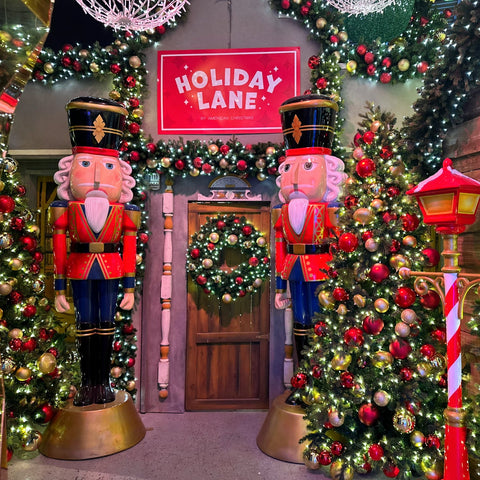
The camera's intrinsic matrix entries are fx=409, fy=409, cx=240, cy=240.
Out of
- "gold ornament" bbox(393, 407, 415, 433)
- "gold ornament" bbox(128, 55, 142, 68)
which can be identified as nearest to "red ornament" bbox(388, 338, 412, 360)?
"gold ornament" bbox(393, 407, 415, 433)

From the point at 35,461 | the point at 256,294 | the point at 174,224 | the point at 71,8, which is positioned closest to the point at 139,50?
the point at 71,8

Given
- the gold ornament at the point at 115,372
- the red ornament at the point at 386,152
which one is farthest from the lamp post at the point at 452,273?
the gold ornament at the point at 115,372

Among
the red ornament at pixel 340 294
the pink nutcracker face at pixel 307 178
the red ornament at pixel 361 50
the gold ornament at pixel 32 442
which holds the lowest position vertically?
the gold ornament at pixel 32 442

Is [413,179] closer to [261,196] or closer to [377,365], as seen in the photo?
[377,365]

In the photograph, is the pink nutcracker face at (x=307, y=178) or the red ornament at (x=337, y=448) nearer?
the red ornament at (x=337, y=448)

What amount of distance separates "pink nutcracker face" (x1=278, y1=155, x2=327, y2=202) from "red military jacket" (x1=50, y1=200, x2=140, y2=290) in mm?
1431

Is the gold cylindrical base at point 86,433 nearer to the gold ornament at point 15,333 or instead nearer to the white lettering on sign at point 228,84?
the gold ornament at point 15,333

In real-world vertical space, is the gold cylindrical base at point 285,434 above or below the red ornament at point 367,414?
below

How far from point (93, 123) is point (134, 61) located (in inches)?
50.7

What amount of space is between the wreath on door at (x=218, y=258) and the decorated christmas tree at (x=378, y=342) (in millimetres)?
1282

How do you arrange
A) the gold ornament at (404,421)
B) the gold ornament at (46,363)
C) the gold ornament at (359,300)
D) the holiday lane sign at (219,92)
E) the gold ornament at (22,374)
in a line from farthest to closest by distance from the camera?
1. the holiday lane sign at (219,92)
2. the gold ornament at (46,363)
3. the gold ornament at (22,374)
4. the gold ornament at (359,300)
5. the gold ornament at (404,421)

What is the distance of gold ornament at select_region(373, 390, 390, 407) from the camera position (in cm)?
259

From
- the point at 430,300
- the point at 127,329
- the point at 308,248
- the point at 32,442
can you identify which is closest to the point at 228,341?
the point at 127,329

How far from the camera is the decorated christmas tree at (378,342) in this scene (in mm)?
2637
